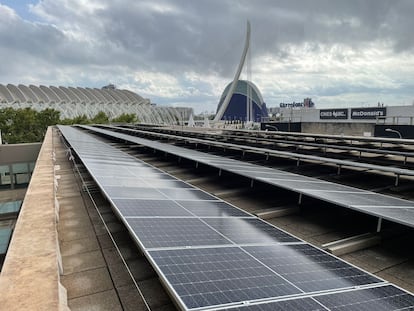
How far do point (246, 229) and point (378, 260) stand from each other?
296cm

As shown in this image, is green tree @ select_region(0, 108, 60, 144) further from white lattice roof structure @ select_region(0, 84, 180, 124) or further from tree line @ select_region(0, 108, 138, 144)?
white lattice roof structure @ select_region(0, 84, 180, 124)

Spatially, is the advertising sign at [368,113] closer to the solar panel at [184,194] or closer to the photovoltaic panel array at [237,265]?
the solar panel at [184,194]

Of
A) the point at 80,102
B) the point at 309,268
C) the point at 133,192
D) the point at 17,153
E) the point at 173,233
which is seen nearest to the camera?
the point at 309,268

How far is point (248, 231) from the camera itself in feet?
21.6

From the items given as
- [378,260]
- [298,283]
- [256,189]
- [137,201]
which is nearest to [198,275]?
[298,283]

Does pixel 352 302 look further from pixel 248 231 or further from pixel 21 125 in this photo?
pixel 21 125

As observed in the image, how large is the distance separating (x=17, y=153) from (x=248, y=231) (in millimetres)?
42567

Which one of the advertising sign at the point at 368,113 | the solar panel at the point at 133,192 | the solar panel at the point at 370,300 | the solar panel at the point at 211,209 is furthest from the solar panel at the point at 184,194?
the advertising sign at the point at 368,113

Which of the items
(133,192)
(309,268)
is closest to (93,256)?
(133,192)

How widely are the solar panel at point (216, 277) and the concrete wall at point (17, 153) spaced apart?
42.0 meters

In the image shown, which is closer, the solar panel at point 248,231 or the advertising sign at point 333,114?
the solar panel at point 248,231

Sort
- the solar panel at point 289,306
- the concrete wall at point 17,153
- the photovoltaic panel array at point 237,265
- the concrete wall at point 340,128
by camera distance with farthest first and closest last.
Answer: the concrete wall at point 340,128 < the concrete wall at point 17,153 < the photovoltaic panel array at point 237,265 < the solar panel at point 289,306

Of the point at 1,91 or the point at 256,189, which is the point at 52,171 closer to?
the point at 256,189

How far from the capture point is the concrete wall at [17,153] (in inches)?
1559
